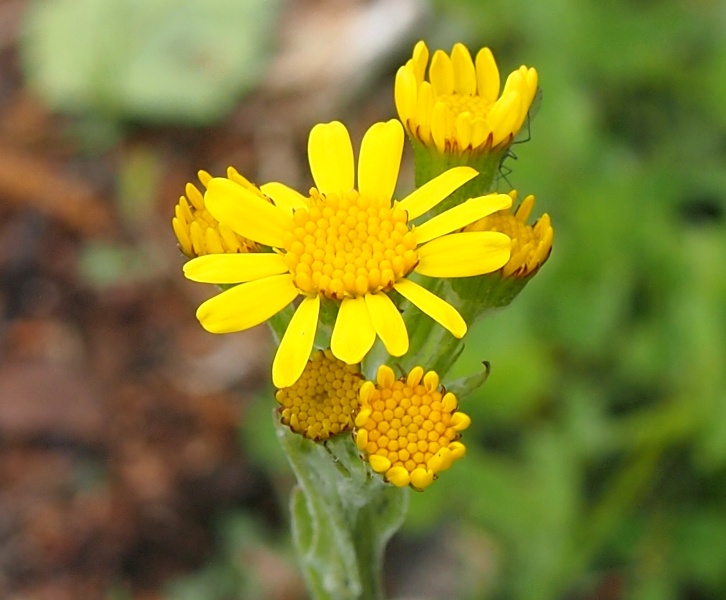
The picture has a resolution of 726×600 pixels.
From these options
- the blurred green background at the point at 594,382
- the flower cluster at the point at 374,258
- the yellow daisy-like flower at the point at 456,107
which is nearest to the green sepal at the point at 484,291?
the flower cluster at the point at 374,258

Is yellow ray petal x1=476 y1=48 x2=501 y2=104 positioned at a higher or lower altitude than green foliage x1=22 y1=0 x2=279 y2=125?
lower

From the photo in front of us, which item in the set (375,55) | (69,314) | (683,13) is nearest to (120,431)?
(69,314)

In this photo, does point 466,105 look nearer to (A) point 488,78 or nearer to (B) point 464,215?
(A) point 488,78

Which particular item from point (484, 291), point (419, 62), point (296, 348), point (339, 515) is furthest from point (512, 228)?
point (339, 515)

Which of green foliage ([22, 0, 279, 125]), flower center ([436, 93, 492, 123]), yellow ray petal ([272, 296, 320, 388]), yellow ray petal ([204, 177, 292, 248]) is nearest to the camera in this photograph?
yellow ray petal ([272, 296, 320, 388])

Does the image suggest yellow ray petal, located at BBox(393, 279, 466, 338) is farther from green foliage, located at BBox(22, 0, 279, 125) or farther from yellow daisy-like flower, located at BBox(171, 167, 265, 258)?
green foliage, located at BBox(22, 0, 279, 125)

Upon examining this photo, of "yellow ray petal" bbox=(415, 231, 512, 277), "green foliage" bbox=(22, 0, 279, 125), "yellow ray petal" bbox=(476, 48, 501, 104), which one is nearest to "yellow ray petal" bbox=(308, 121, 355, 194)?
"yellow ray petal" bbox=(415, 231, 512, 277)

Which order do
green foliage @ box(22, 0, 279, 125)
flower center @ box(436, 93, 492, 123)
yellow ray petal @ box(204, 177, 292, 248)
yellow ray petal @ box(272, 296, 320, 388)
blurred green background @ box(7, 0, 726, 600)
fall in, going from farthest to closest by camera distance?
green foliage @ box(22, 0, 279, 125), blurred green background @ box(7, 0, 726, 600), flower center @ box(436, 93, 492, 123), yellow ray petal @ box(204, 177, 292, 248), yellow ray petal @ box(272, 296, 320, 388)

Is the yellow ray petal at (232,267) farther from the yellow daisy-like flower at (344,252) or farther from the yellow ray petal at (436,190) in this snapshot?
the yellow ray petal at (436,190)
